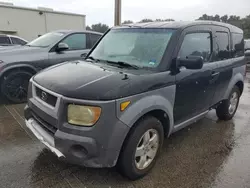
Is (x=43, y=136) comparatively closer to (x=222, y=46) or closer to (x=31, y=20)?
(x=222, y=46)

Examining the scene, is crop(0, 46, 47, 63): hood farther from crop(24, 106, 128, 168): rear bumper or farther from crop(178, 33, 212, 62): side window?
crop(178, 33, 212, 62): side window

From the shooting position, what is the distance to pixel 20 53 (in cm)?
514

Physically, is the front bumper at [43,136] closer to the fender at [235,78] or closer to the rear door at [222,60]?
the rear door at [222,60]

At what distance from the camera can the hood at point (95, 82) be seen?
7.23ft

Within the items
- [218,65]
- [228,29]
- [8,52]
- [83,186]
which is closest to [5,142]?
[83,186]

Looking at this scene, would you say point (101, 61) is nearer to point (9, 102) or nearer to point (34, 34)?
point (9, 102)

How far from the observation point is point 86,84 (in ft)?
7.61

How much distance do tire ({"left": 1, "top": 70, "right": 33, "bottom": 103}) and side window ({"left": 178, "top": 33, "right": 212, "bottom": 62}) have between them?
3743mm

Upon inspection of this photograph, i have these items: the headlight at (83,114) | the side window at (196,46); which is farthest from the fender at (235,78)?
the headlight at (83,114)

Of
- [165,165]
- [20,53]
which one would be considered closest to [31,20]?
[20,53]

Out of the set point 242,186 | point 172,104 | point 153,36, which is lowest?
point 242,186

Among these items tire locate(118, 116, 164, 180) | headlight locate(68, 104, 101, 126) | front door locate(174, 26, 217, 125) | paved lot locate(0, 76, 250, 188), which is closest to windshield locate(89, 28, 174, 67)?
front door locate(174, 26, 217, 125)

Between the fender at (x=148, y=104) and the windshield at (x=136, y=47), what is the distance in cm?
41

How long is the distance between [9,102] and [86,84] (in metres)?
3.63
